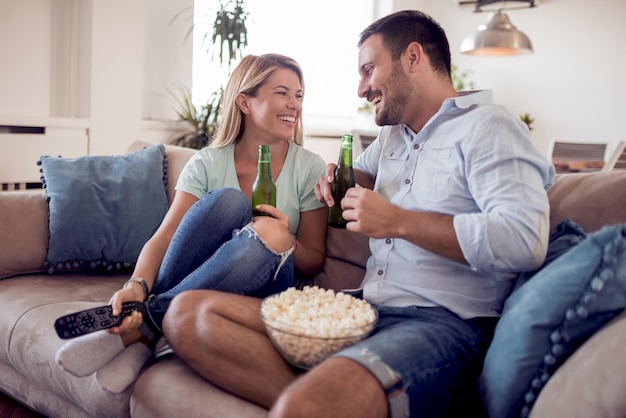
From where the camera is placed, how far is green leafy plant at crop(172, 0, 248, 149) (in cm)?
405

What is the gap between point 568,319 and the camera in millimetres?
1046

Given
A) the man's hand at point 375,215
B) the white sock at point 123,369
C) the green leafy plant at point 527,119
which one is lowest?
the white sock at point 123,369

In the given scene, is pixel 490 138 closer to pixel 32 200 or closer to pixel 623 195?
pixel 623 195

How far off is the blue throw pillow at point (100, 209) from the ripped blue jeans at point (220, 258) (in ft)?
1.81

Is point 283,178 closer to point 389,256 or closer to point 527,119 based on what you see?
point 389,256

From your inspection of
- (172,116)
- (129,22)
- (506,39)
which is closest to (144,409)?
(129,22)

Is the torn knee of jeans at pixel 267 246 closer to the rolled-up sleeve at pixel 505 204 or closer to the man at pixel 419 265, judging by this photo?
the man at pixel 419 265

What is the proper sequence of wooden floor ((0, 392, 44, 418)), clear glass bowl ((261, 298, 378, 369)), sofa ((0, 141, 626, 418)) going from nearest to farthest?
sofa ((0, 141, 626, 418))
clear glass bowl ((261, 298, 378, 369))
wooden floor ((0, 392, 44, 418))

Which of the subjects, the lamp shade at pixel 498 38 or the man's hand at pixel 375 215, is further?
the lamp shade at pixel 498 38

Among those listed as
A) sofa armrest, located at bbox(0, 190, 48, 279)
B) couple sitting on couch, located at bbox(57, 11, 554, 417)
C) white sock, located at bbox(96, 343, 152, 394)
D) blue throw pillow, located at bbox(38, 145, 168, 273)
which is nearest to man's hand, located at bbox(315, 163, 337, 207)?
couple sitting on couch, located at bbox(57, 11, 554, 417)

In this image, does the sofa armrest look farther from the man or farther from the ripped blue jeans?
the man

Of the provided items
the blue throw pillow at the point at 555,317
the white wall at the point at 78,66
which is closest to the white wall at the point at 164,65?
the white wall at the point at 78,66

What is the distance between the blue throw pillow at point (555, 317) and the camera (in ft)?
3.40

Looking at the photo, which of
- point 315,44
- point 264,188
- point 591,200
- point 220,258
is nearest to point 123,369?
point 220,258
